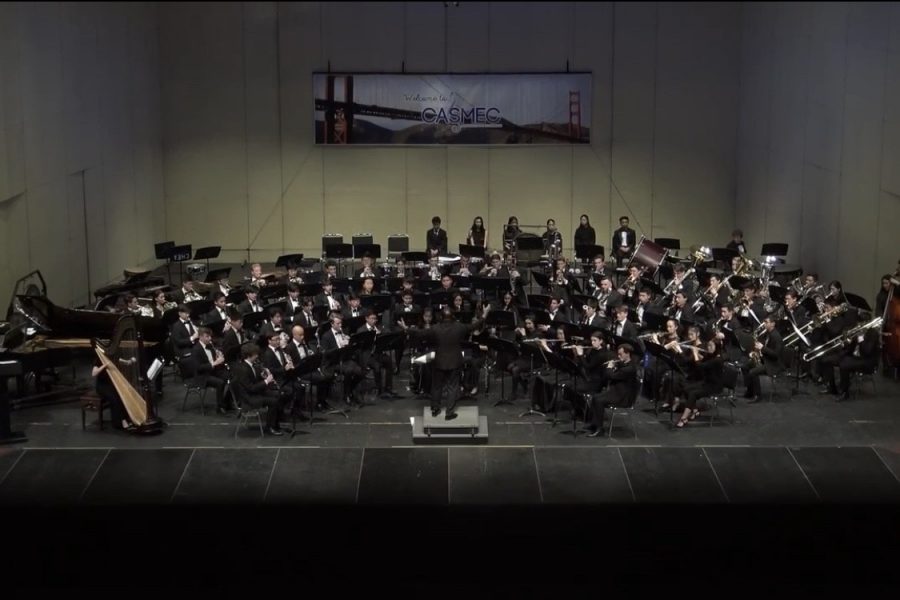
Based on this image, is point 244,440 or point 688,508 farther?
point 244,440

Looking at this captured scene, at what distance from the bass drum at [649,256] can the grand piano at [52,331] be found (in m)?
8.53

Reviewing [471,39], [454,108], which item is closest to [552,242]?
[454,108]

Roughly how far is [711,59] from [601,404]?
512 inches

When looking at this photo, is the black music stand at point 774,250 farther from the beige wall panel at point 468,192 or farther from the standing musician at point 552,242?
the beige wall panel at point 468,192

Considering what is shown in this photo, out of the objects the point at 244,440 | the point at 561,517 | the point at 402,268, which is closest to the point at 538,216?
the point at 402,268

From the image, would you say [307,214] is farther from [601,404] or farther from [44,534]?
[44,534]

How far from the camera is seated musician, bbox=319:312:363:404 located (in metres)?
16.4

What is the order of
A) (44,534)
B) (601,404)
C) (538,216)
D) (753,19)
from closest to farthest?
(44,534), (601,404), (753,19), (538,216)

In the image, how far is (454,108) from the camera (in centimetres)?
2619

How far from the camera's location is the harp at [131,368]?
14961 millimetres

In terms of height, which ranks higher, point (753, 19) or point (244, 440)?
point (753, 19)

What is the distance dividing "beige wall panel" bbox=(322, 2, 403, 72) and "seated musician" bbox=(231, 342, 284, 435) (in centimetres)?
1215

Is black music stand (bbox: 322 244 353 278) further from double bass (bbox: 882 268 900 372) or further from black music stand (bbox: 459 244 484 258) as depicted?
double bass (bbox: 882 268 900 372)

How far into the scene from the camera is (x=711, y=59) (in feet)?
85.5
